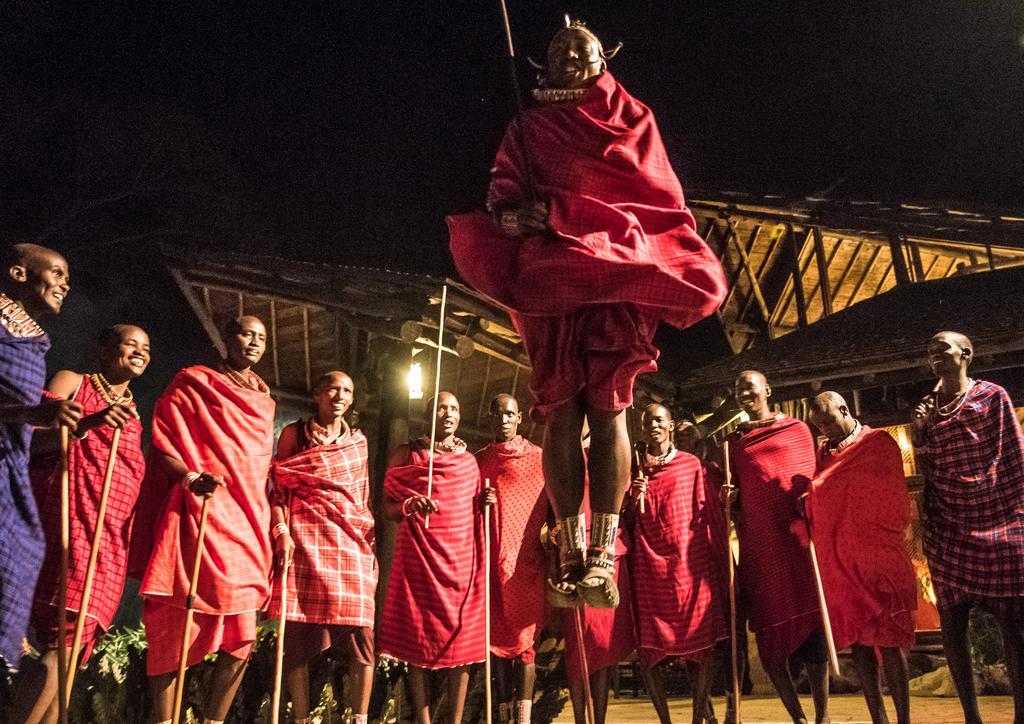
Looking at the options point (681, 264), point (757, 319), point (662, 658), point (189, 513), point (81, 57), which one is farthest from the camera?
point (81, 57)

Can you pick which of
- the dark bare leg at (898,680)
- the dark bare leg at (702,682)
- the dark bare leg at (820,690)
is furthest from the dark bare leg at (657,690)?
the dark bare leg at (898,680)

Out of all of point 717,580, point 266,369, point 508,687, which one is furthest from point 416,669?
point 266,369

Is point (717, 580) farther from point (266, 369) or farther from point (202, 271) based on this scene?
point (266, 369)

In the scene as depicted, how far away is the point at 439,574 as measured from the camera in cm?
536

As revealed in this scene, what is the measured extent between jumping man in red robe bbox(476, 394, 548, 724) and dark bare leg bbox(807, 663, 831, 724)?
5.62 ft

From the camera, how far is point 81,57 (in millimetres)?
25703

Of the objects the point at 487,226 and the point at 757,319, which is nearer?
the point at 487,226

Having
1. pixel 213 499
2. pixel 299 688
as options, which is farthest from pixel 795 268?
pixel 213 499

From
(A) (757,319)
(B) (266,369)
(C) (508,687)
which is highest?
(A) (757,319)

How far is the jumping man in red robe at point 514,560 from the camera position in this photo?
5441 mm

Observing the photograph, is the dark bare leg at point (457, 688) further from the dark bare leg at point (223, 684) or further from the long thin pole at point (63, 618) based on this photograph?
the long thin pole at point (63, 618)

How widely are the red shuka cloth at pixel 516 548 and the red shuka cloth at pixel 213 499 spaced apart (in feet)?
5.29

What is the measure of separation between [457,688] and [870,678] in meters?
2.52

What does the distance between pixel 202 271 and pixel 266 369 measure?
247 cm
